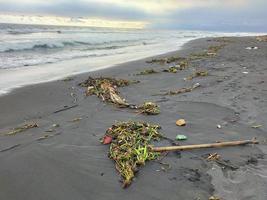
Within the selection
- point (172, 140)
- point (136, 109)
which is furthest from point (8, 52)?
point (172, 140)

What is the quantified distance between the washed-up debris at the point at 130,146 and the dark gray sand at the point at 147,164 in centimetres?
11

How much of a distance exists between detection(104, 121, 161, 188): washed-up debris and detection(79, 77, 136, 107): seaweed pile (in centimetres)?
194

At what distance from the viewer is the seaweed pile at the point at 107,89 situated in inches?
317

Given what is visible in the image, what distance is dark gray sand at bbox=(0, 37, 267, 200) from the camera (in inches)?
156

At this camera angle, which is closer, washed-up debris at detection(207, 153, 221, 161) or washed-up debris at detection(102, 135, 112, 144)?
washed-up debris at detection(207, 153, 221, 161)

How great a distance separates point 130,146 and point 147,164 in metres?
0.54

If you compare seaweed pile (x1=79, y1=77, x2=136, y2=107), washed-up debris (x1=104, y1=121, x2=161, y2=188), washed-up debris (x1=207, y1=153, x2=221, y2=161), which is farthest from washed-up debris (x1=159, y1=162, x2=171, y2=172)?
seaweed pile (x1=79, y1=77, x2=136, y2=107)

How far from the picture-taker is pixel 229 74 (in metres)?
11.4

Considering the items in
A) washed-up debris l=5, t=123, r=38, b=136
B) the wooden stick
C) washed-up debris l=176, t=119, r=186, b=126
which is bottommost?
washed-up debris l=5, t=123, r=38, b=136

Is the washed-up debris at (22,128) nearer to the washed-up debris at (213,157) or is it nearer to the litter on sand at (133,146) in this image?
the litter on sand at (133,146)

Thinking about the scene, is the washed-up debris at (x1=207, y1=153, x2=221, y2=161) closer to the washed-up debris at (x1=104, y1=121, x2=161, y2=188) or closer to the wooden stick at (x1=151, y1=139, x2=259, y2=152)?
the wooden stick at (x1=151, y1=139, x2=259, y2=152)

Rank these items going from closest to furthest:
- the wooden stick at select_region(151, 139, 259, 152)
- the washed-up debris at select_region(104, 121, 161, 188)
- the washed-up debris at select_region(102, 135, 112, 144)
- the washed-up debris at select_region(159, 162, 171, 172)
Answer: the washed-up debris at select_region(104, 121, 161, 188)
the washed-up debris at select_region(159, 162, 171, 172)
the wooden stick at select_region(151, 139, 259, 152)
the washed-up debris at select_region(102, 135, 112, 144)

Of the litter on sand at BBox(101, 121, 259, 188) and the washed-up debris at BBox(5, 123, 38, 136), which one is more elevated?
the litter on sand at BBox(101, 121, 259, 188)

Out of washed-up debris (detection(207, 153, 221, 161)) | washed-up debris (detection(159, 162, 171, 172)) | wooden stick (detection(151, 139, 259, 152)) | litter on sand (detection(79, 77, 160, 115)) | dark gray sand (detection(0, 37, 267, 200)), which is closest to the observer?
dark gray sand (detection(0, 37, 267, 200))
